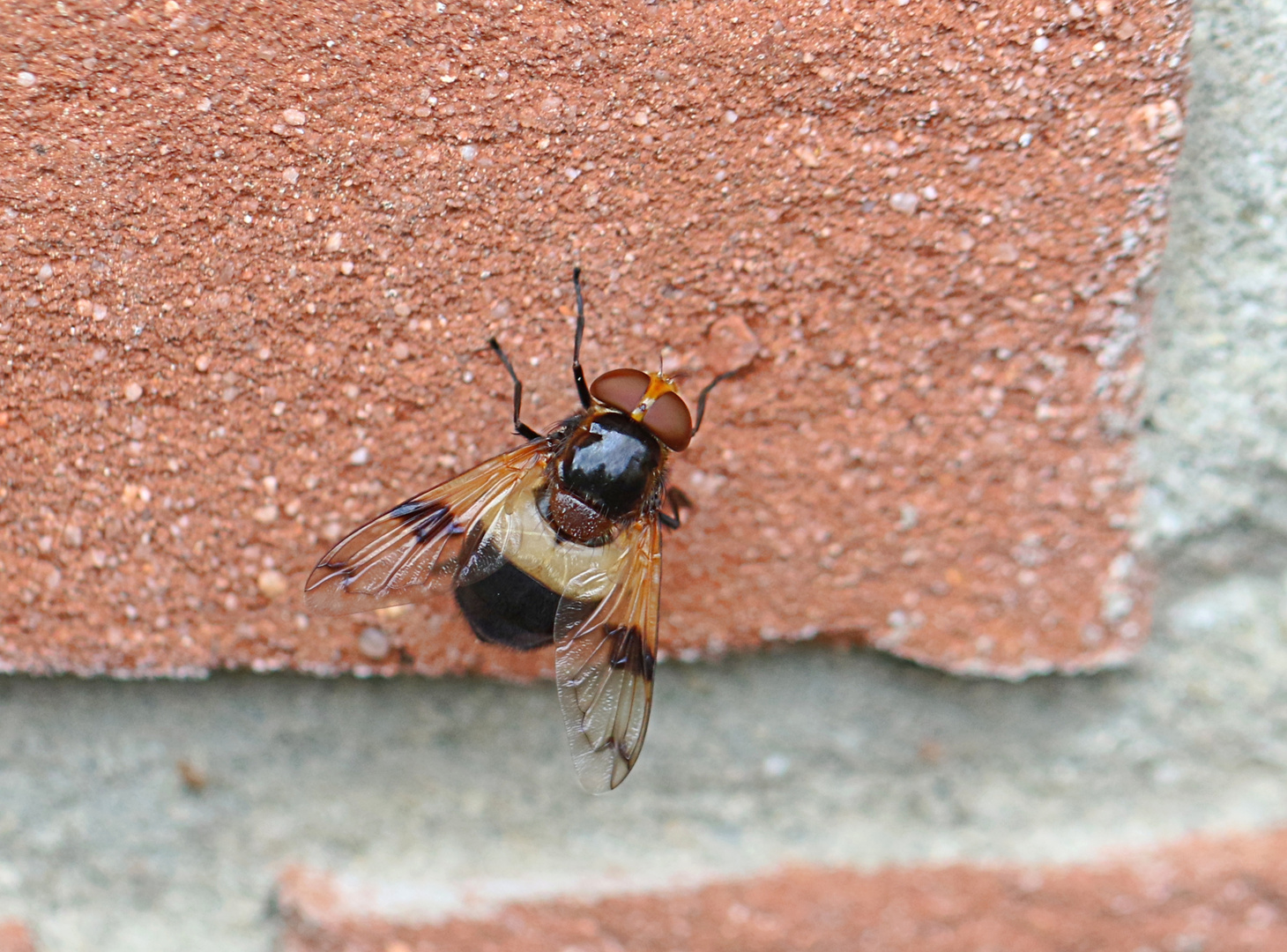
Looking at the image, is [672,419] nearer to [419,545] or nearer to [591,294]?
[591,294]

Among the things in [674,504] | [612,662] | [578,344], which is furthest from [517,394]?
[612,662]

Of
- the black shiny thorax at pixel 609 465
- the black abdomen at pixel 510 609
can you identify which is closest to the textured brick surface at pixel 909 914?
the black abdomen at pixel 510 609

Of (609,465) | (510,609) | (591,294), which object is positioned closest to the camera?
(591,294)

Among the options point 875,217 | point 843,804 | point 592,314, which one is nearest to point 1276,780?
point 843,804

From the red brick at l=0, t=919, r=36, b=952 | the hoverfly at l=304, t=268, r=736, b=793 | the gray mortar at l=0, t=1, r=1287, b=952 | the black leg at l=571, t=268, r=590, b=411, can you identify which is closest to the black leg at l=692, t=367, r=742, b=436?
the hoverfly at l=304, t=268, r=736, b=793

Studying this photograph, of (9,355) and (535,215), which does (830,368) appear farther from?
(9,355)

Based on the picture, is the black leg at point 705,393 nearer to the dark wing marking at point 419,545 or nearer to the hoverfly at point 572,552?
the hoverfly at point 572,552
